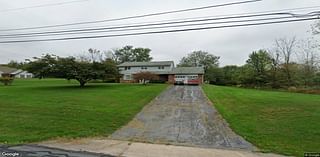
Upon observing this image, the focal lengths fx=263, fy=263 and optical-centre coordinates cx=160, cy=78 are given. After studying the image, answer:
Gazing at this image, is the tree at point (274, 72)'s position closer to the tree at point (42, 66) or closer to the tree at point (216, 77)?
the tree at point (216, 77)

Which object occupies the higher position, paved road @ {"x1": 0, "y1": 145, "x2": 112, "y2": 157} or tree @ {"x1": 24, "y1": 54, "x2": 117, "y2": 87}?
tree @ {"x1": 24, "y1": 54, "x2": 117, "y2": 87}

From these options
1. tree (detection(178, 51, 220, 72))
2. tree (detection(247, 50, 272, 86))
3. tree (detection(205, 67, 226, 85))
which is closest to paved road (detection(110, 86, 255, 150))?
tree (detection(247, 50, 272, 86))

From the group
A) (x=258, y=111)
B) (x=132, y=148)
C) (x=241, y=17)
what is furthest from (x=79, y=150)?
(x=258, y=111)

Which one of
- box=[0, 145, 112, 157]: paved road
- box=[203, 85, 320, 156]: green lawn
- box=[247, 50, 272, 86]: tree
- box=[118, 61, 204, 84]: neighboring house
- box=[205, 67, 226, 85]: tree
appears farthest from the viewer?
box=[205, 67, 226, 85]: tree

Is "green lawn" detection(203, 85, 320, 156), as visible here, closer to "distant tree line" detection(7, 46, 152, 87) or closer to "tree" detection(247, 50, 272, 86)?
"distant tree line" detection(7, 46, 152, 87)

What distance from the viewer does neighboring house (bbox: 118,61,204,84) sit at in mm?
45812

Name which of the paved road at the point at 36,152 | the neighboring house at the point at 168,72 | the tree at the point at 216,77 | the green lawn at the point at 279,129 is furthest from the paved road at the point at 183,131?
the tree at the point at 216,77

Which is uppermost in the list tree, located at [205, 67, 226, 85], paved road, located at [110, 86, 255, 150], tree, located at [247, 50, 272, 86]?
tree, located at [247, 50, 272, 86]

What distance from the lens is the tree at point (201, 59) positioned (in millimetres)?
72350

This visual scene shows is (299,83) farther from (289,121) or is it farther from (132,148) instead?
(132,148)

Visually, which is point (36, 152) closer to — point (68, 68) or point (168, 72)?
point (68, 68)

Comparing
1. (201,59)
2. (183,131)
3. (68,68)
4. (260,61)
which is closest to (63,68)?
(68,68)

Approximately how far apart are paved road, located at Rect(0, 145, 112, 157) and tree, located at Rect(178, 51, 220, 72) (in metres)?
65.7

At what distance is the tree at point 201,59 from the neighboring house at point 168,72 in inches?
904
